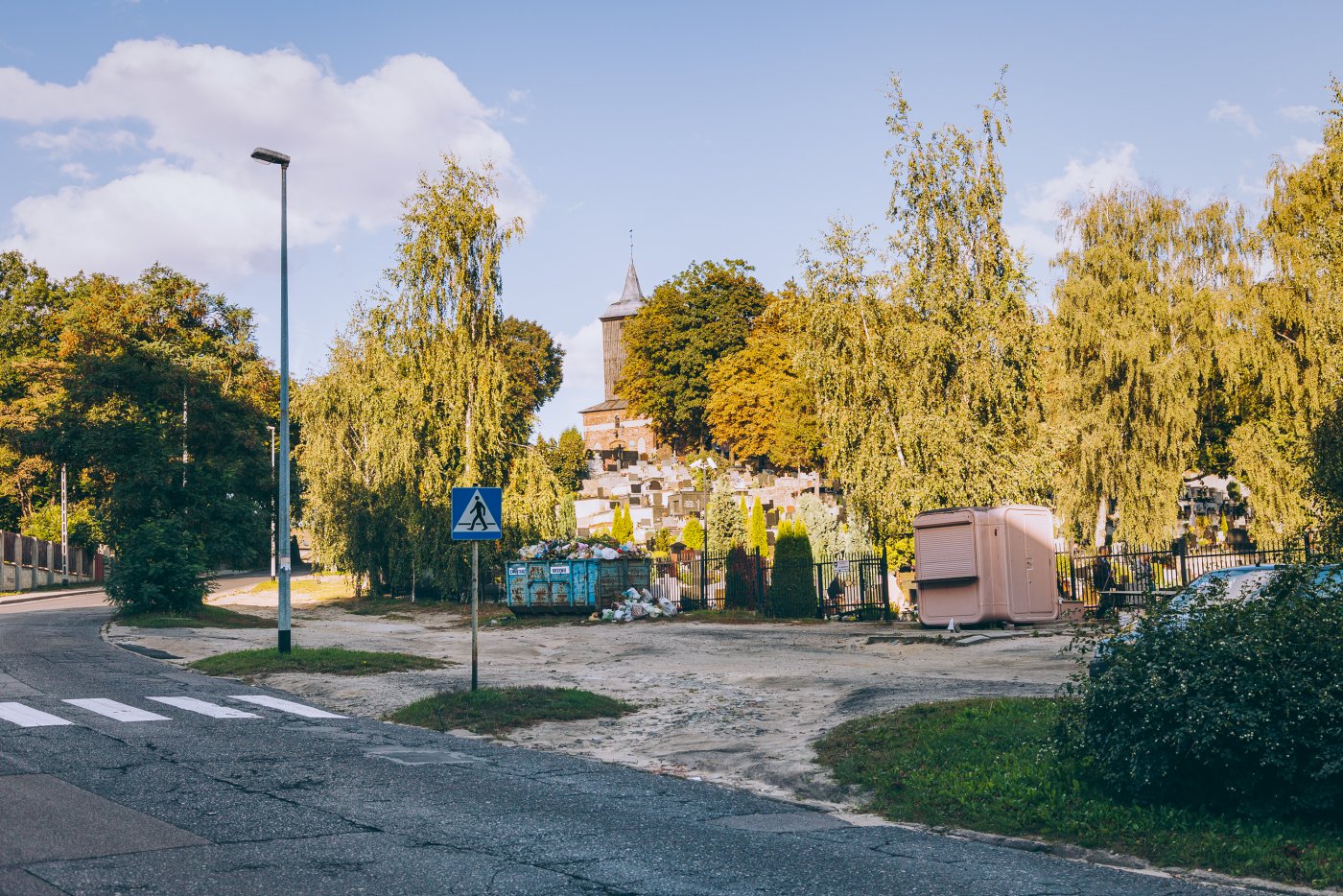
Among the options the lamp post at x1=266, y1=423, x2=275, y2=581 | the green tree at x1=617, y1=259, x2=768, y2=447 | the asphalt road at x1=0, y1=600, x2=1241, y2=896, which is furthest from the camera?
the green tree at x1=617, y1=259, x2=768, y2=447

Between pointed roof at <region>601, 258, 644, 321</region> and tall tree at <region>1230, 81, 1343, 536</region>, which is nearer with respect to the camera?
tall tree at <region>1230, 81, 1343, 536</region>

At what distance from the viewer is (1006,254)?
101 ft

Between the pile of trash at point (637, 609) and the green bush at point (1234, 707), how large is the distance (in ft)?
81.8

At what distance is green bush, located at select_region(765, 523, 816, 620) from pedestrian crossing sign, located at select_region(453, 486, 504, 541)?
65.7 ft

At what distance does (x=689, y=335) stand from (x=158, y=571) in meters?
50.7

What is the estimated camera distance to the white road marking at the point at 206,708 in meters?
14.1

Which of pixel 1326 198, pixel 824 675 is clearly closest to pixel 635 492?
pixel 1326 198

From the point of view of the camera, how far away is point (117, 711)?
14.0 m

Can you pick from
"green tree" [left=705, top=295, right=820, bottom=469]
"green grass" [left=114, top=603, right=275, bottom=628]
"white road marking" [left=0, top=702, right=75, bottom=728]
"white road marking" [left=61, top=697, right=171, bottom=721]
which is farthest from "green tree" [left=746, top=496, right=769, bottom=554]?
"white road marking" [left=0, top=702, right=75, bottom=728]

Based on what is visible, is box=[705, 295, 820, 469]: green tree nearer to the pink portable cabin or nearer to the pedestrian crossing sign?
the pink portable cabin

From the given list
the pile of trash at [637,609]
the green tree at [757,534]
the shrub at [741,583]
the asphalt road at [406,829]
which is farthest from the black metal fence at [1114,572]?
the asphalt road at [406,829]

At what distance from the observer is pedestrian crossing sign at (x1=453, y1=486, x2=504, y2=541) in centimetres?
1497

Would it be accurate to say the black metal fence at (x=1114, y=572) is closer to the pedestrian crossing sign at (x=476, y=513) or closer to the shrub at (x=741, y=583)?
the shrub at (x=741, y=583)

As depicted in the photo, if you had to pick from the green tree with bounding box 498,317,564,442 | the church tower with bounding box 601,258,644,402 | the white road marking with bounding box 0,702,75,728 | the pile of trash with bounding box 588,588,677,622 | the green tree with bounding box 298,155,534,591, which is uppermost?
the church tower with bounding box 601,258,644,402
